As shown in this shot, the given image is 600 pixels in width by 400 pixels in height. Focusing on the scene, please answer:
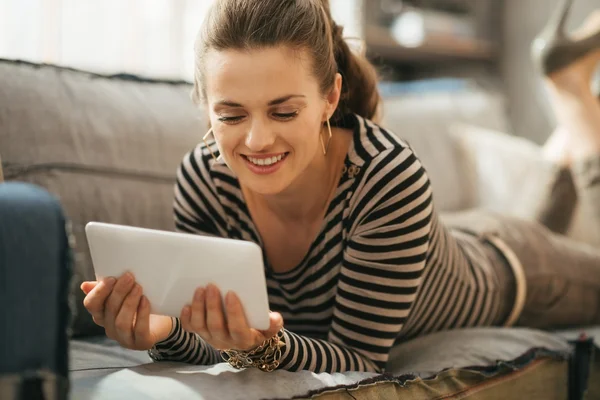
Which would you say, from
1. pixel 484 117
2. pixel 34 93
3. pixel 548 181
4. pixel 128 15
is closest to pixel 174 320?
pixel 34 93

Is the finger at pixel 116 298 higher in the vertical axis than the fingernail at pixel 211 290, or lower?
lower

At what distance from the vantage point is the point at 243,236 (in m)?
1.17

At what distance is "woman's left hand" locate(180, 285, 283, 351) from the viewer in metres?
0.78

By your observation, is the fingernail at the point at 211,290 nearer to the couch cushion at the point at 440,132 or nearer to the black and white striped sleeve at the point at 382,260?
the black and white striped sleeve at the point at 382,260

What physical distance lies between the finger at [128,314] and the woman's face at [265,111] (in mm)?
268

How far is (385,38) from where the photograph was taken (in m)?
2.57

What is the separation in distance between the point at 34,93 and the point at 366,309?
0.73 metres

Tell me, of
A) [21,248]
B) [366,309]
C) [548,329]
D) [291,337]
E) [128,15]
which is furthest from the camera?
[128,15]

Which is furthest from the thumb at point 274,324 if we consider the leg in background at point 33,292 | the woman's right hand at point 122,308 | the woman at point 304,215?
the leg in background at point 33,292

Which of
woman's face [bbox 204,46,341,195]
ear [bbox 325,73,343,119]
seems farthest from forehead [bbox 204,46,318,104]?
ear [bbox 325,73,343,119]

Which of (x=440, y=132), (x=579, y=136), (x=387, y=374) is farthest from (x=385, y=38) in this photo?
(x=387, y=374)

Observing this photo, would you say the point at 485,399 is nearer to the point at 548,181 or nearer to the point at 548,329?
the point at 548,329

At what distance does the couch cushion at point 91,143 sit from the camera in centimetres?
118

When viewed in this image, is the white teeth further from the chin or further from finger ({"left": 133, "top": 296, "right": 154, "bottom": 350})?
finger ({"left": 133, "top": 296, "right": 154, "bottom": 350})
